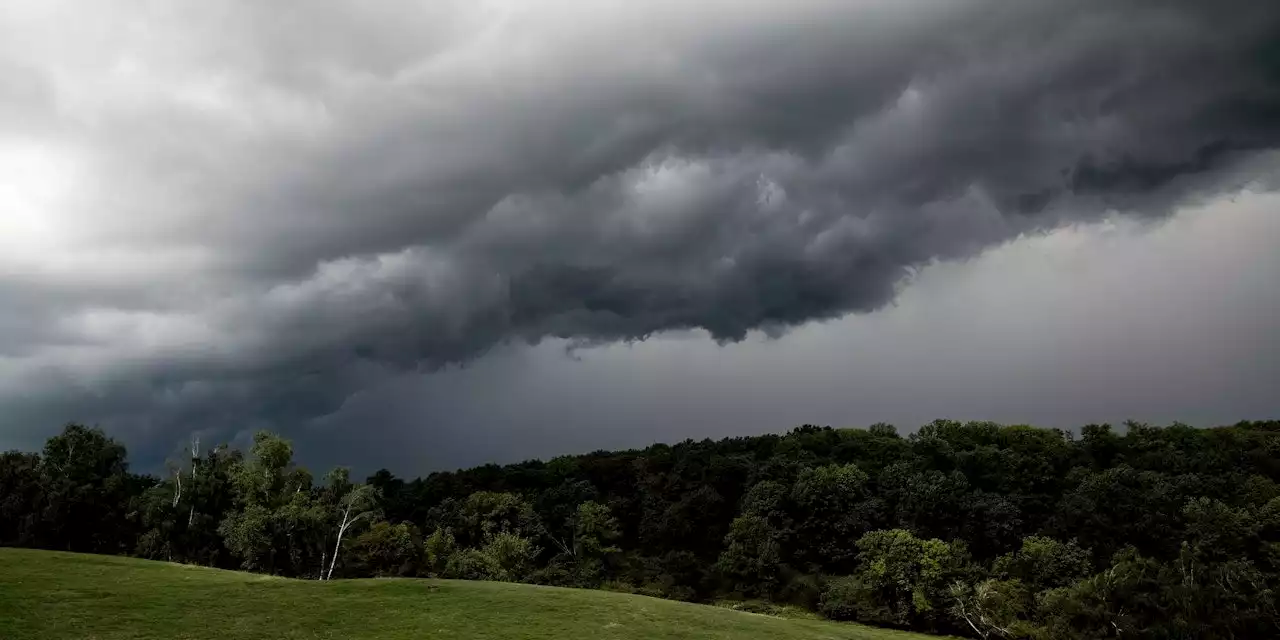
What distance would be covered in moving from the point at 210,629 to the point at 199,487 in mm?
58151

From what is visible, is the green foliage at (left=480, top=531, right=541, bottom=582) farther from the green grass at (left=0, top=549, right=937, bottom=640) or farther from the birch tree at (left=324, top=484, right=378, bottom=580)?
the green grass at (left=0, top=549, right=937, bottom=640)

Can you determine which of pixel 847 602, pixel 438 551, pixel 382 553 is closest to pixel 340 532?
pixel 382 553

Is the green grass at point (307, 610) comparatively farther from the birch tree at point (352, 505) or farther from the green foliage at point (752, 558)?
the green foliage at point (752, 558)

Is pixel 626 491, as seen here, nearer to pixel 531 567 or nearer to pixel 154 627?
pixel 531 567

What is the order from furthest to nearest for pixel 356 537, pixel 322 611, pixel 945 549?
pixel 356 537
pixel 945 549
pixel 322 611

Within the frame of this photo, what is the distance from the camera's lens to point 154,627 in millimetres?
33312

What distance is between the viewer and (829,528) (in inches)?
3824

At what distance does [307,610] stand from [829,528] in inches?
2864

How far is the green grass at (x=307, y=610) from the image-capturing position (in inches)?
1328

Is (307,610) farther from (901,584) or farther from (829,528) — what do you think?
(829,528)

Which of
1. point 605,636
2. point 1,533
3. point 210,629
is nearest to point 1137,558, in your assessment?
point 605,636

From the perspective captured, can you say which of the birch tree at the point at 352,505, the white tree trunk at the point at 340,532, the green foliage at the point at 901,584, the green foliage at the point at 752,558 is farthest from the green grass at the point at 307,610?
the green foliage at the point at 752,558

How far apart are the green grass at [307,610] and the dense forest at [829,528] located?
99.3 feet

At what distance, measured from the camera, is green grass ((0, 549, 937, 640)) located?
111 feet
